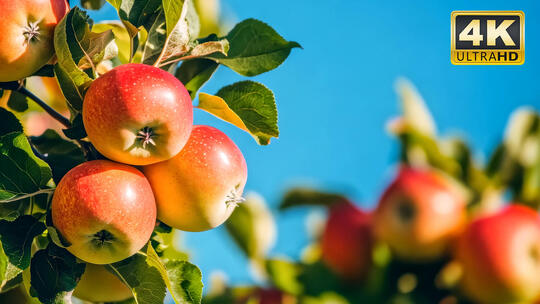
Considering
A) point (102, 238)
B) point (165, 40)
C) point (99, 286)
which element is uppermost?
point (165, 40)

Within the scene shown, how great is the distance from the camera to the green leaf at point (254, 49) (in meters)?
0.98

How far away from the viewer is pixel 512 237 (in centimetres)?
257

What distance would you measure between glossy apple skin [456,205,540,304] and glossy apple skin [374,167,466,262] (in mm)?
132

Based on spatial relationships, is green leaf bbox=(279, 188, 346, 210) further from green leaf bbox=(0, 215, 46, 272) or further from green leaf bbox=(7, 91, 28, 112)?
green leaf bbox=(0, 215, 46, 272)

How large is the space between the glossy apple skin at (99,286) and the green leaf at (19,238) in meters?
0.14

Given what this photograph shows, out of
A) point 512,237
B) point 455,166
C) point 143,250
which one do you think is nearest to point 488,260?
point 512,237

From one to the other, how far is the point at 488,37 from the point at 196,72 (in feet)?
6.25

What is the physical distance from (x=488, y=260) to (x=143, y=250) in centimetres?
194

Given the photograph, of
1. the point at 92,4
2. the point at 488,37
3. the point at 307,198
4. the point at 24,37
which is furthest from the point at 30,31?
the point at 307,198

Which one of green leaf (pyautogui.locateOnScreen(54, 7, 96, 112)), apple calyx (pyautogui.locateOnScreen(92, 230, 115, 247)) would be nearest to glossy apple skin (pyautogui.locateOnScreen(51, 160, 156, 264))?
apple calyx (pyautogui.locateOnScreen(92, 230, 115, 247))

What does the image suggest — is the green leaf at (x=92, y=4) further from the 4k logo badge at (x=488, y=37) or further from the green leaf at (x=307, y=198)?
the green leaf at (x=307, y=198)

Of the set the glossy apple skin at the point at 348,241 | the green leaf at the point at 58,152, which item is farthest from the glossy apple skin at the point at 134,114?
the glossy apple skin at the point at 348,241

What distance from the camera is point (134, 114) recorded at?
2.71ft

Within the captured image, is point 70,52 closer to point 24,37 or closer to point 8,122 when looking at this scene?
point 24,37
